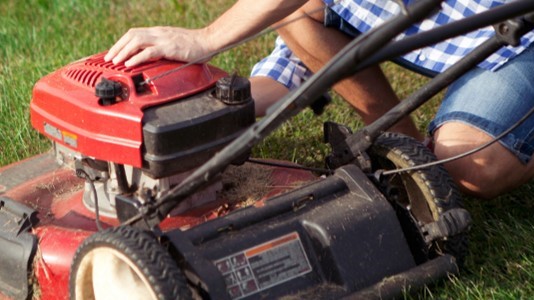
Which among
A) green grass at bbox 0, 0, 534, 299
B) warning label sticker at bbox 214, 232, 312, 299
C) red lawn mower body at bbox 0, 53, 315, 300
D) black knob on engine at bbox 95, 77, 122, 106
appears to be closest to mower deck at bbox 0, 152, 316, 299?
red lawn mower body at bbox 0, 53, 315, 300

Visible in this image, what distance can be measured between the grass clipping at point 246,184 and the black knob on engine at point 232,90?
26 centimetres

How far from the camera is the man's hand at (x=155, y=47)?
2.16 meters

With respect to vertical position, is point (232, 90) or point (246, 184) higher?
point (232, 90)

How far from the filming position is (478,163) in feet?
7.97

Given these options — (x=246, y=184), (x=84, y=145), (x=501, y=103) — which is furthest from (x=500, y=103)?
(x=84, y=145)

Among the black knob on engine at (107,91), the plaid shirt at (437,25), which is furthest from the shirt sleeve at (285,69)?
the black knob on engine at (107,91)

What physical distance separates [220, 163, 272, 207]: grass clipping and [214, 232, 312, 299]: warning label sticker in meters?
0.28

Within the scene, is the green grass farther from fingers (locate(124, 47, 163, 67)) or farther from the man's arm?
fingers (locate(124, 47, 163, 67))

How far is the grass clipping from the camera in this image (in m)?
2.26

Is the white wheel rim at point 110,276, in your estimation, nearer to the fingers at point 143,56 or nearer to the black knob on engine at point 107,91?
the black knob on engine at point 107,91

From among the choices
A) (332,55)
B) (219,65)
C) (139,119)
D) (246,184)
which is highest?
(139,119)

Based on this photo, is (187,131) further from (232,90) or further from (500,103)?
(500,103)

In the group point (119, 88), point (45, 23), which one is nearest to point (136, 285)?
point (119, 88)

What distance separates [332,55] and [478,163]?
1.64ft
